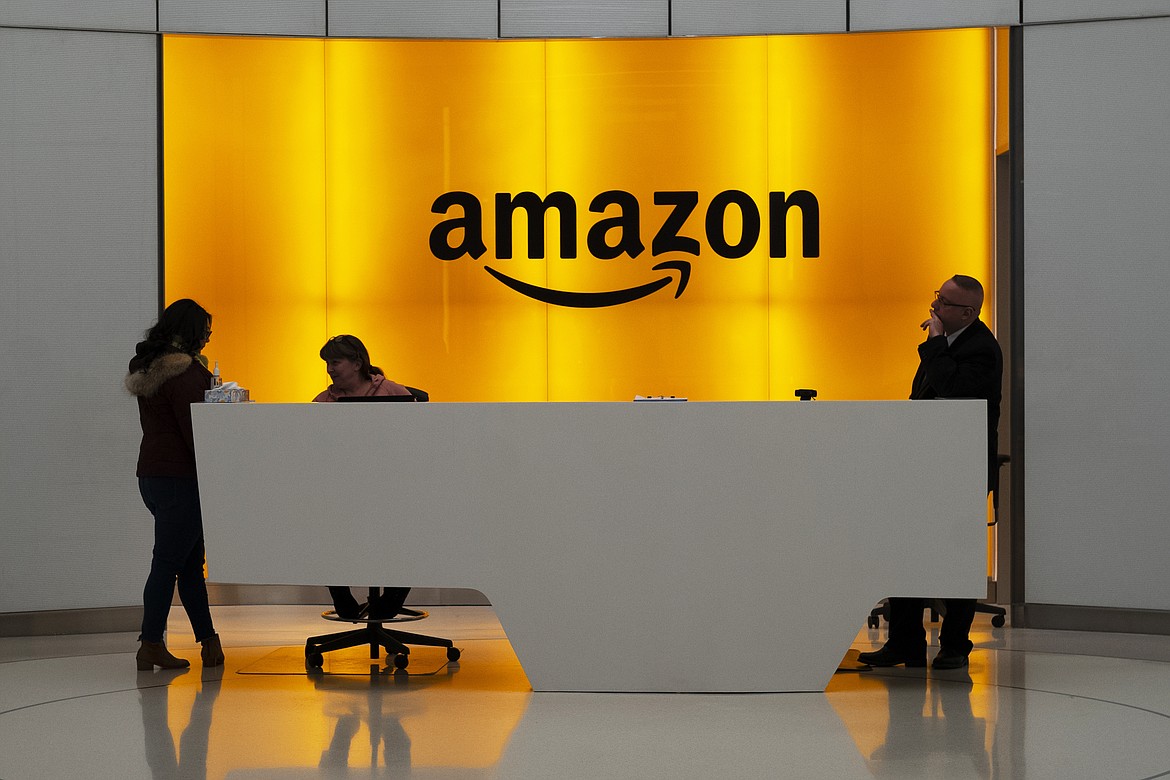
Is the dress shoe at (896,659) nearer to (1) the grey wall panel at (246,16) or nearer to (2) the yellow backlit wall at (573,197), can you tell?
(2) the yellow backlit wall at (573,197)

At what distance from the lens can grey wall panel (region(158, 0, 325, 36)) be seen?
5559 mm

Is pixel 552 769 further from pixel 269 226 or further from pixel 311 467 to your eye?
pixel 269 226

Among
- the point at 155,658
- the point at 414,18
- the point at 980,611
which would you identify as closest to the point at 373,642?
the point at 155,658

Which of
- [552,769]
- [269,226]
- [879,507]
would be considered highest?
[269,226]

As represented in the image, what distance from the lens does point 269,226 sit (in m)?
5.92

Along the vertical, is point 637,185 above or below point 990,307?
above

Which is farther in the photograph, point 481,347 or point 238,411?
point 481,347

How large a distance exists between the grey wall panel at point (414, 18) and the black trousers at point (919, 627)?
3301 millimetres

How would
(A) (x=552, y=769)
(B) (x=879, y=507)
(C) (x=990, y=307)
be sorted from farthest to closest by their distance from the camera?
1. (C) (x=990, y=307)
2. (B) (x=879, y=507)
3. (A) (x=552, y=769)

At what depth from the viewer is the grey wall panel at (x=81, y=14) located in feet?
17.3

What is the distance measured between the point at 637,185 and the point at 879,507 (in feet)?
8.66

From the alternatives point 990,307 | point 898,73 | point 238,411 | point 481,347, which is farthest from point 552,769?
point 898,73

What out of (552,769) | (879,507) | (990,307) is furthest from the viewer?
(990,307)

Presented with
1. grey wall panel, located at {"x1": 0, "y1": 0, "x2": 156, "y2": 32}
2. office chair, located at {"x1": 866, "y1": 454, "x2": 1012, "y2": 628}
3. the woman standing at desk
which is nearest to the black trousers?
office chair, located at {"x1": 866, "y1": 454, "x2": 1012, "y2": 628}
